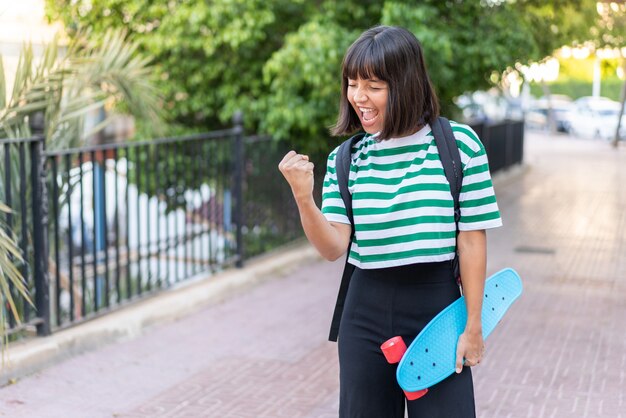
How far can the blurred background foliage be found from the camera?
30.2 ft

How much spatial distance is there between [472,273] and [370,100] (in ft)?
1.93

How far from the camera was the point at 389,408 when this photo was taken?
9.39 ft

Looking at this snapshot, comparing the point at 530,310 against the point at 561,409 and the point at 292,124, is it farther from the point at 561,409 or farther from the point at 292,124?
the point at 292,124

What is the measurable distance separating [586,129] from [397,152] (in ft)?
124

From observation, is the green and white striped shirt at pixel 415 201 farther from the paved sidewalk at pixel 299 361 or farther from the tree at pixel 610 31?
the tree at pixel 610 31

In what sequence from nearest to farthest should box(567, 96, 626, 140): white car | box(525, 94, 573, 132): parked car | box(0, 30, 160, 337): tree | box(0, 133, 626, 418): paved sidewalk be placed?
1. box(0, 133, 626, 418): paved sidewalk
2. box(0, 30, 160, 337): tree
3. box(567, 96, 626, 140): white car
4. box(525, 94, 573, 132): parked car

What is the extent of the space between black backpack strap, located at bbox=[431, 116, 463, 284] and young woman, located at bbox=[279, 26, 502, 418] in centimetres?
2

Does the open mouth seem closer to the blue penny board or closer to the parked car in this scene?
the blue penny board

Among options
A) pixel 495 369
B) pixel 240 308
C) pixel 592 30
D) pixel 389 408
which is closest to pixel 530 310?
pixel 495 369

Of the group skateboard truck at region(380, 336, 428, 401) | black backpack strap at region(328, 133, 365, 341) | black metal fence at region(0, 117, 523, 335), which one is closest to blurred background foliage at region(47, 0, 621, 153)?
black metal fence at region(0, 117, 523, 335)

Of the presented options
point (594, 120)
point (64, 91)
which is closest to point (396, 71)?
point (64, 91)

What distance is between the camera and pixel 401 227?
277 cm

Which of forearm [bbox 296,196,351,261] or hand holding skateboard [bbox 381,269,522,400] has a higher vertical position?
forearm [bbox 296,196,351,261]

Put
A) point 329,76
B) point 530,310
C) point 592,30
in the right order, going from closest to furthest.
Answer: point 530,310
point 329,76
point 592,30
